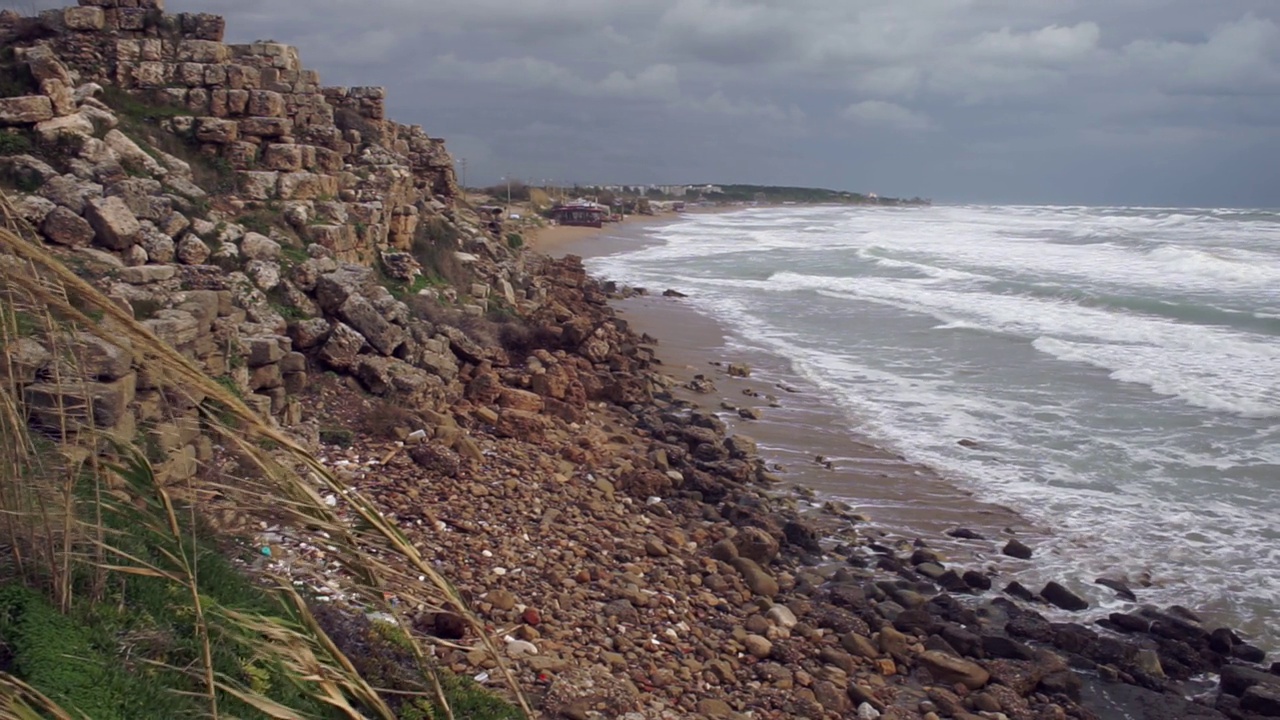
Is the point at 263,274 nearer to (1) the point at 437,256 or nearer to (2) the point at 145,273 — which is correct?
(2) the point at 145,273

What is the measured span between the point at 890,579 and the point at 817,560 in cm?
67

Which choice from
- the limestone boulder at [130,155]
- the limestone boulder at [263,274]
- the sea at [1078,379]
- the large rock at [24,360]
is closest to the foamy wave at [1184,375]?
the sea at [1078,379]

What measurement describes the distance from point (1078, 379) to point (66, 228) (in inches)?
581

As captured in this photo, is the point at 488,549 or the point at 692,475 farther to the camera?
the point at 692,475

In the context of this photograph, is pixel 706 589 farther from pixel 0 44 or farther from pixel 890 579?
pixel 0 44

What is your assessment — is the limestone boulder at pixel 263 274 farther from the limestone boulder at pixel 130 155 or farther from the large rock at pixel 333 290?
the limestone boulder at pixel 130 155

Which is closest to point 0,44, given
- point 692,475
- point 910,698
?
point 692,475

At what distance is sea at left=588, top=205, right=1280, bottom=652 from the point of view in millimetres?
9656

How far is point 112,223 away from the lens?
8.84m

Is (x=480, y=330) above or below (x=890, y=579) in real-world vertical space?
above

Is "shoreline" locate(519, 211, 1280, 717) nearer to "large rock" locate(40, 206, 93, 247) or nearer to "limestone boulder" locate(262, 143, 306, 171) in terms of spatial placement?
"limestone boulder" locate(262, 143, 306, 171)

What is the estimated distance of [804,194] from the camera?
479 ft

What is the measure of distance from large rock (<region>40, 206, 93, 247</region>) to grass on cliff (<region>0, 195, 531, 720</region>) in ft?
18.9

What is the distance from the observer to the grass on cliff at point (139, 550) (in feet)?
9.57
